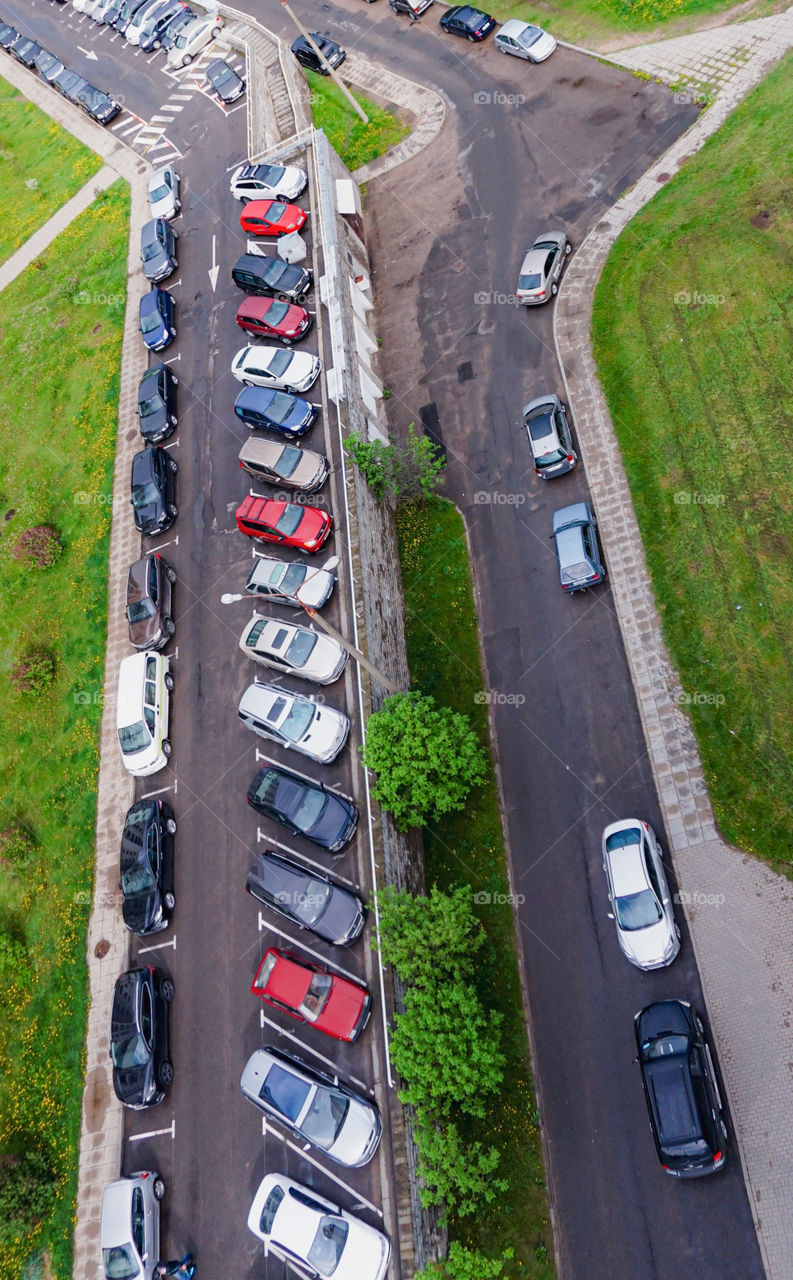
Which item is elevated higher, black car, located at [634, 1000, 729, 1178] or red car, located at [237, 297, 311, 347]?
red car, located at [237, 297, 311, 347]

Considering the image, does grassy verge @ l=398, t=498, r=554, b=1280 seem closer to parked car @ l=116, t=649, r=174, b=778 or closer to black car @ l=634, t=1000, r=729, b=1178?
A: black car @ l=634, t=1000, r=729, b=1178

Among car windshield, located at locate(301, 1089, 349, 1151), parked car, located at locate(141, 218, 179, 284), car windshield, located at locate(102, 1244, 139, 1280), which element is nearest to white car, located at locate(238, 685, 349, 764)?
car windshield, located at locate(301, 1089, 349, 1151)

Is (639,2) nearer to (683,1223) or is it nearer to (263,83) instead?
(263,83)

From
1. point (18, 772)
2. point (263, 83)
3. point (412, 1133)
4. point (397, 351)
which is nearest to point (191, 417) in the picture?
point (397, 351)

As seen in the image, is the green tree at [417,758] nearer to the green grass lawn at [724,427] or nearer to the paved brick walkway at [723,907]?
the paved brick walkway at [723,907]

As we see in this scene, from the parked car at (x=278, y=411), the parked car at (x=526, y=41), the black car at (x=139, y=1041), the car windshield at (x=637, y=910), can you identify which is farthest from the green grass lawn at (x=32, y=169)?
the car windshield at (x=637, y=910)

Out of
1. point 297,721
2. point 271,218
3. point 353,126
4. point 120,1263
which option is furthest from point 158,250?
point 120,1263
